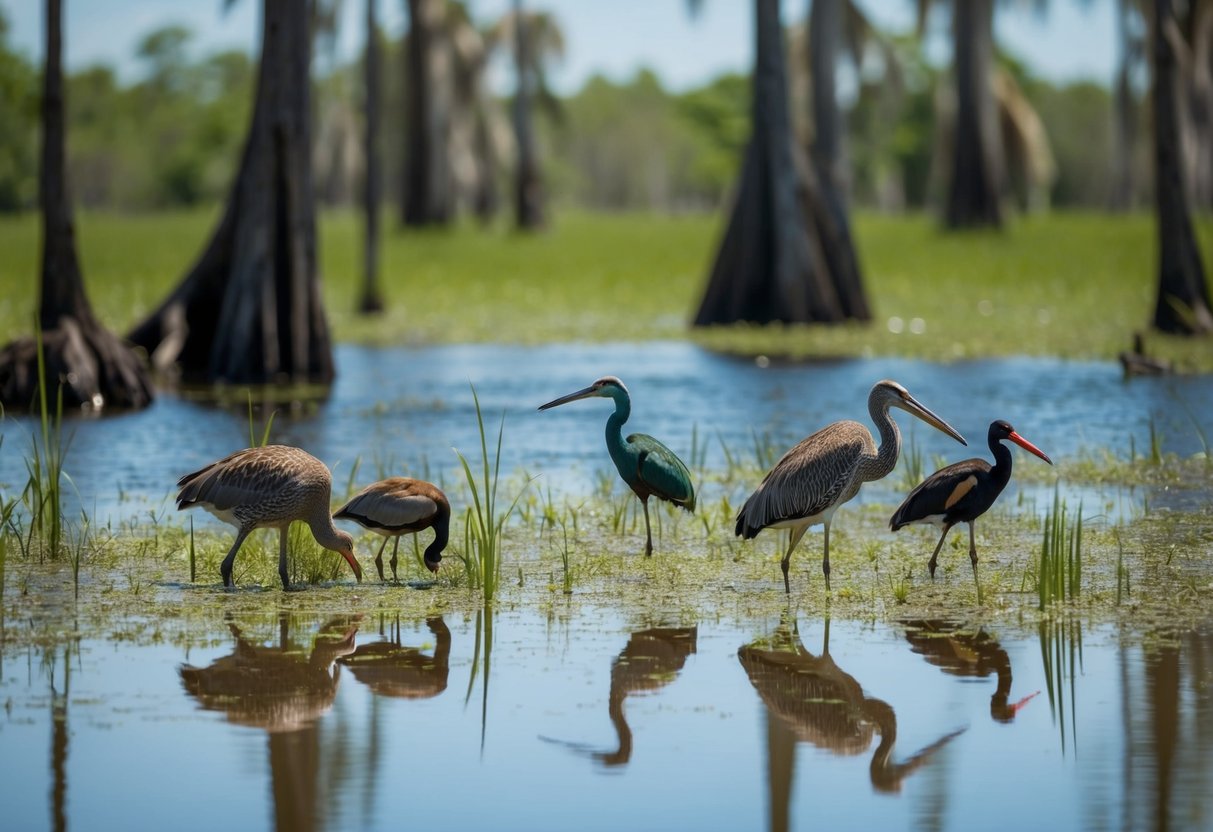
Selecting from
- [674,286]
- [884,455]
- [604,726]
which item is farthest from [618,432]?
[674,286]

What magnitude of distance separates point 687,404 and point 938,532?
6196 mm

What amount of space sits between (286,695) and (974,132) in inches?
1292

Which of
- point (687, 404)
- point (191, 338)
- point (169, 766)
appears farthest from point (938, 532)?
point (191, 338)

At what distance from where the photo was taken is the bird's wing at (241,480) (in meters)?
7.72

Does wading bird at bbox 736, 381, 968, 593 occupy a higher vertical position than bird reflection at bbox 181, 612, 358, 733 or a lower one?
higher

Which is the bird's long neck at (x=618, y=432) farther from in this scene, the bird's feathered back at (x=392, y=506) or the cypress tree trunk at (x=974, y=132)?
the cypress tree trunk at (x=974, y=132)

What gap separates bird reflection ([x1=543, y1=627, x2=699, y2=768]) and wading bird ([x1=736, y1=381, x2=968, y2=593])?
91 centimetres

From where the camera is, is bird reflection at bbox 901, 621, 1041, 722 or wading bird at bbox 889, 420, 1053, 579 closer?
bird reflection at bbox 901, 621, 1041, 722

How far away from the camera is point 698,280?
31.3 m

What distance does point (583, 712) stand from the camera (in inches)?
238

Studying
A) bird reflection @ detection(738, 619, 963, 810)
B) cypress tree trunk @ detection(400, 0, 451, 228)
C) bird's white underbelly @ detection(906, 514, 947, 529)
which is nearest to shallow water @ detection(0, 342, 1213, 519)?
bird's white underbelly @ detection(906, 514, 947, 529)

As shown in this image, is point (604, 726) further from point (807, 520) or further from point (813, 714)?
point (807, 520)

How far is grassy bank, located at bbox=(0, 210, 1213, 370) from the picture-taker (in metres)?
20.8

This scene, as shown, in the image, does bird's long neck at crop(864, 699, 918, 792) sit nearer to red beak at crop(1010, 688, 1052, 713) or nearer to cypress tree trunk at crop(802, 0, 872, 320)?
red beak at crop(1010, 688, 1052, 713)
